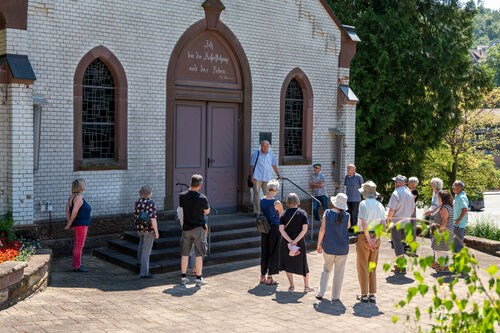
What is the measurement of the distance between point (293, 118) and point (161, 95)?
4.42 meters

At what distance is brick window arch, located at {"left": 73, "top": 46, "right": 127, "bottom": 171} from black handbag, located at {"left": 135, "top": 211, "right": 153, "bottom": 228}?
2.37m

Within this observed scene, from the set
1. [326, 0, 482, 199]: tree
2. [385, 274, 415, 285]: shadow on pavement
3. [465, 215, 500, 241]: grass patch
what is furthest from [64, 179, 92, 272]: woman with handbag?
[326, 0, 482, 199]: tree

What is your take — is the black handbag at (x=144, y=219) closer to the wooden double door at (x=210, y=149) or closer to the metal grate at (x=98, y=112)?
the metal grate at (x=98, y=112)

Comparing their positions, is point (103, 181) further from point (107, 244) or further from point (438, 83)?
point (438, 83)

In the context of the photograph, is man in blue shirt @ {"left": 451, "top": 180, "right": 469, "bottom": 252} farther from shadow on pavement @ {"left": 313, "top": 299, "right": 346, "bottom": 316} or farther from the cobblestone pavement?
shadow on pavement @ {"left": 313, "top": 299, "right": 346, "bottom": 316}

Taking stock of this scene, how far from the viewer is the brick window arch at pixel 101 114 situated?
1166 centimetres

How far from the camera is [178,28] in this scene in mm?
12969

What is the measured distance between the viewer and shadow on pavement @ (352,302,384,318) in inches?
332

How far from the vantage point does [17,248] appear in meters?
9.50

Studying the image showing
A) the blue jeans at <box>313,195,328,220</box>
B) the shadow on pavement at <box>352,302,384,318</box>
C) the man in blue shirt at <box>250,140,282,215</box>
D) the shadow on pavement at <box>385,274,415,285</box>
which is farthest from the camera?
the blue jeans at <box>313,195,328,220</box>

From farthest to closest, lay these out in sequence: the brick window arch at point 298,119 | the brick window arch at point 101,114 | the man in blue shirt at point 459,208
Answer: the brick window arch at point 298,119 → the brick window arch at point 101,114 → the man in blue shirt at point 459,208

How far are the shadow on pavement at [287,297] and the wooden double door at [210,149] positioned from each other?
4.54 metres

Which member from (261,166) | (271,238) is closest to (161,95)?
(261,166)

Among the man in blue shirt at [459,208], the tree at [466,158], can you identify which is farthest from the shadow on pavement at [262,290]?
the tree at [466,158]
